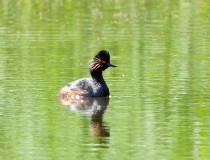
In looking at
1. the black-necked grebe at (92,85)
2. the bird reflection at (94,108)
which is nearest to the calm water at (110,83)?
the bird reflection at (94,108)

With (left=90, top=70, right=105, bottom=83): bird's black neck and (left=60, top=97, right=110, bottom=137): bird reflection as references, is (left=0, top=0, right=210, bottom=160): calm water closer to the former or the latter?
(left=60, top=97, right=110, bottom=137): bird reflection

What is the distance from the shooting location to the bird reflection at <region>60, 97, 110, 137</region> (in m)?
18.9

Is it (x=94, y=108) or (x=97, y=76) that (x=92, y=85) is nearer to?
(x=97, y=76)

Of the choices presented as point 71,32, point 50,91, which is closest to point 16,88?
point 50,91

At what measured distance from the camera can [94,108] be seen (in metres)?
22.0

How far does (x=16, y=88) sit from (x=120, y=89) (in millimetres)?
2116

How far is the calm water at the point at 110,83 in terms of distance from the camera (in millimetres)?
17547

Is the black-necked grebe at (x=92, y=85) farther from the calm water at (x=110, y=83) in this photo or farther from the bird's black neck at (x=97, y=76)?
the calm water at (x=110, y=83)

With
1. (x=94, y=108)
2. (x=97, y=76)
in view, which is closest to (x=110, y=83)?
(x=97, y=76)

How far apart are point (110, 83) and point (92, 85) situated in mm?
1380

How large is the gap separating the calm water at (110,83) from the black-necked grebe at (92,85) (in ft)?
1.00

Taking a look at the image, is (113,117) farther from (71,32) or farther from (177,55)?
(71,32)

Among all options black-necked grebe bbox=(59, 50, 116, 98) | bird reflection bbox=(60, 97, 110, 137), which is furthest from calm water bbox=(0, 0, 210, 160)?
black-necked grebe bbox=(59, 50, 116, 98)

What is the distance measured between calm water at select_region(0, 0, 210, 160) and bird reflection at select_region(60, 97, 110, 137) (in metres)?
0.02
